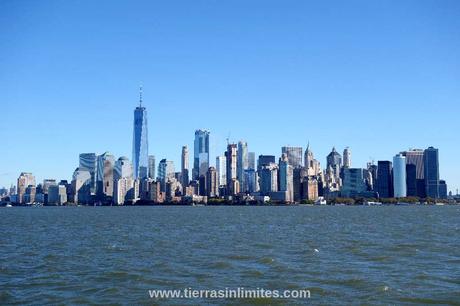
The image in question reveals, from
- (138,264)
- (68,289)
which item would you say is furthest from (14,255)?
(68,289)

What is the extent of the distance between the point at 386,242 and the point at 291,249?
509 inches

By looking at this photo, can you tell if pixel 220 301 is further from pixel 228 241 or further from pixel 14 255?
pixel 228 241

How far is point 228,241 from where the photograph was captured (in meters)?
60.0

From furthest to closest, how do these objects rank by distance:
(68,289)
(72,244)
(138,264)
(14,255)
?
(72,244) → (14,255) → (138,264) → (68,289)

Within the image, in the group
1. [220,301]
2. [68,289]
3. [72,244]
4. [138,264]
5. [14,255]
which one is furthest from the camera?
[72,244]

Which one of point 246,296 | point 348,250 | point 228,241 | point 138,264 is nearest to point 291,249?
point 348,250

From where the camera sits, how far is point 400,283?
109 ft

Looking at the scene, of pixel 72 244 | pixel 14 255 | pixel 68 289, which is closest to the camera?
pixel 68 289

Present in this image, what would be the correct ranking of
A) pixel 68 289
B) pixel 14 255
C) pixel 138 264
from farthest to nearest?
pixel 14 255 < pixel 138 264 < pixel 68 289

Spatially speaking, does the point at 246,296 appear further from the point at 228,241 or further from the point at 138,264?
the point at 228,241

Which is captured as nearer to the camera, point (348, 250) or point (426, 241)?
point (348, 250)

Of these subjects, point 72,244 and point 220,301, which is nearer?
point 220,301

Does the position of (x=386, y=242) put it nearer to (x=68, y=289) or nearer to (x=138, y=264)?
(x=138, y=264)

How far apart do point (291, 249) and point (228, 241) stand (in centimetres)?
1034
